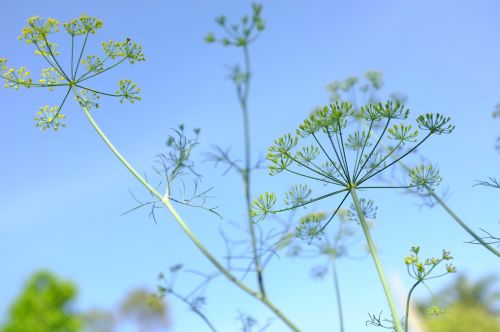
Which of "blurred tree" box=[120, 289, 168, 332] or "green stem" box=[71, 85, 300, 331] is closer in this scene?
"green stem" box=[71, 85, 300, 331]

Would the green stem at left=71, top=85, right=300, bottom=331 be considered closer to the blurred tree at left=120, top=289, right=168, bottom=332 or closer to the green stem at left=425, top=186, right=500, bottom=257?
the green stem at left=425, top=186, right=500, bottom=257

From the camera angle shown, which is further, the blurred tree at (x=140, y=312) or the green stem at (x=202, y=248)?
the blurred tree at (x=140, y=312)

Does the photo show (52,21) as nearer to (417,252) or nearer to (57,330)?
(417,252)

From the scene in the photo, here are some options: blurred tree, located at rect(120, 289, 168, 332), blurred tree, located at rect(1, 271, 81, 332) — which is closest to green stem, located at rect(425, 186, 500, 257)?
blurred tree, located at rect(1, 271, 81, 332)

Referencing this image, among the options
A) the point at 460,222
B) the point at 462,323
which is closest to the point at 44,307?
the point at 460,222

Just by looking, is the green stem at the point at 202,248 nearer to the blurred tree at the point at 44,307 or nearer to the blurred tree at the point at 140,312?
the blurred tree at the point at 44,307

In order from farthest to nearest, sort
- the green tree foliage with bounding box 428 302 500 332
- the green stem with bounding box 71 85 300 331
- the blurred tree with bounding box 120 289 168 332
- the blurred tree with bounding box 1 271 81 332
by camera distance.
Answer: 1. the blurred tree with bounding box 120 289 168 332
2. the green tree foliage with bounding box 428 302 500 332
3. the blurred tree with bounding box 1 271 81 332
4. the green stem with bounding box 71 85 300 331

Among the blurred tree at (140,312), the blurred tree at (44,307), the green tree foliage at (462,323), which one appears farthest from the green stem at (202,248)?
the blurred tree at (140,312)

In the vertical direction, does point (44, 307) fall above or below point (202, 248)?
above

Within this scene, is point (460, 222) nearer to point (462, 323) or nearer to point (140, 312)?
point (462, 323)
